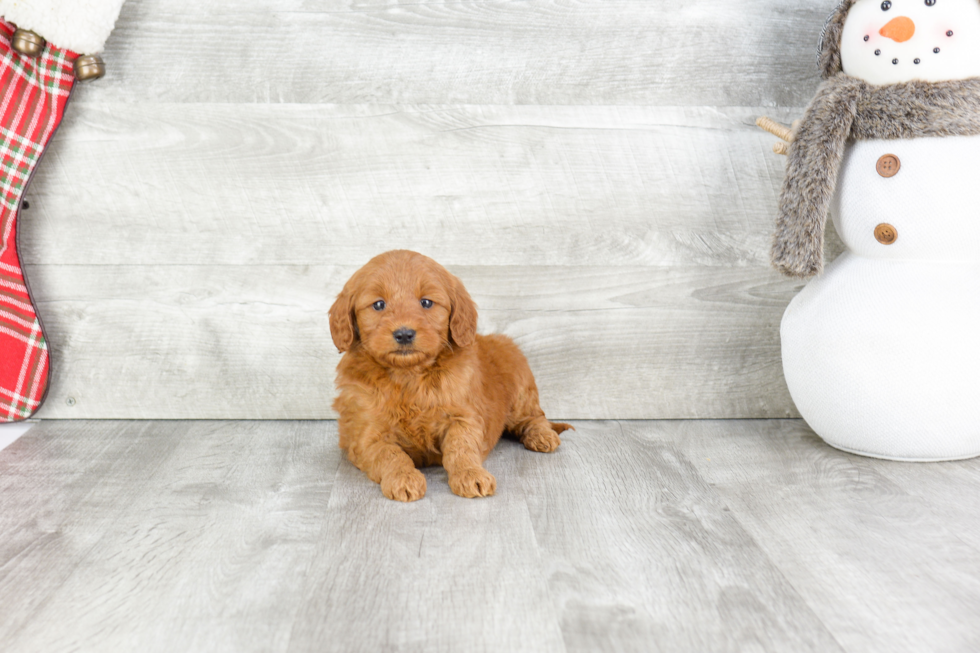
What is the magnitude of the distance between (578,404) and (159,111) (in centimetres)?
136

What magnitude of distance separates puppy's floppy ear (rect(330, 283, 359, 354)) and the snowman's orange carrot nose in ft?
4.27

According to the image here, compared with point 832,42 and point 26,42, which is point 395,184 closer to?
point 26,42

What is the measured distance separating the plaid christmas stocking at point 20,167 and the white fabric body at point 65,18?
6cm

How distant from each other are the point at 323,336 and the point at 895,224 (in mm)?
1437

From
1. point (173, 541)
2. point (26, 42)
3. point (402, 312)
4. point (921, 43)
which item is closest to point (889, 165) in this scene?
point (921, 43)

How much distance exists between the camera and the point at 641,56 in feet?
6.72

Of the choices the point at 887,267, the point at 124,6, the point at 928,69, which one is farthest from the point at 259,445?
the point at 928,69

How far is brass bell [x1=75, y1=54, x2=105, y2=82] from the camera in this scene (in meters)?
1.90

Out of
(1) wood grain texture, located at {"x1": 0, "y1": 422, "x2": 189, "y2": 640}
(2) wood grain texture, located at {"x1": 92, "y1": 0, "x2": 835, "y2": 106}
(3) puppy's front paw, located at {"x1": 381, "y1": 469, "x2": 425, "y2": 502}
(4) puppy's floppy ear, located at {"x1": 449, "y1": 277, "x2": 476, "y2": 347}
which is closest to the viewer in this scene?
(1) wood grain texture, located at {"x1": 0, "y1": 422, "x2": 189, "y2": 640}

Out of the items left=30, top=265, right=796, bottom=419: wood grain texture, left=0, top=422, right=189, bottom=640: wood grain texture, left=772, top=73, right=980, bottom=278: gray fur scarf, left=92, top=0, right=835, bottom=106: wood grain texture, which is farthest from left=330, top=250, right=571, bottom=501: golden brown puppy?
left=772, top=73, right=980, bottom=278: gray fur scarf

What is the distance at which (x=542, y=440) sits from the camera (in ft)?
6.26

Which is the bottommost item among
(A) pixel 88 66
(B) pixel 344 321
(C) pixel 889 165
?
(B) pixel 344 321

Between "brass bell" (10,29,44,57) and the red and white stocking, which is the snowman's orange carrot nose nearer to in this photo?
the red and white stocking

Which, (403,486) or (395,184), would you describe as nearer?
(403,486)
